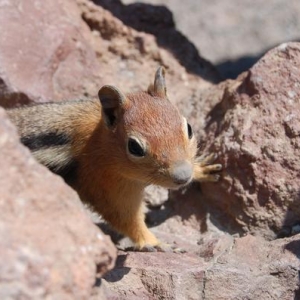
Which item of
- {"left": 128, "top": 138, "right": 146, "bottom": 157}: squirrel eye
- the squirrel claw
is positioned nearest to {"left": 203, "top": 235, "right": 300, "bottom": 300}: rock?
the squirrel claw

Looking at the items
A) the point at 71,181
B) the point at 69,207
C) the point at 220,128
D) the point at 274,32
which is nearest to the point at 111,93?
the point at 71,181

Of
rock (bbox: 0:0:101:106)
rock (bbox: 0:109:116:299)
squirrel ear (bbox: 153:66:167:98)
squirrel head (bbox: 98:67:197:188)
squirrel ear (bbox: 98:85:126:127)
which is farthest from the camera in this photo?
rock (bbox: 0:0:101:106)

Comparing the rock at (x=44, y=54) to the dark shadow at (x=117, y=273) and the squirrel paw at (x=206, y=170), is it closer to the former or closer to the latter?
the squirrel paw at (x=206, y=170)

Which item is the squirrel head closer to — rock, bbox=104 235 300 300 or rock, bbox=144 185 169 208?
rock, bbox=104 235 300 300

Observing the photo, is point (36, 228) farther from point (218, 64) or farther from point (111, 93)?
point (218, 64)

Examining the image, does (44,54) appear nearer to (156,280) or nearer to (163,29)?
(163,29)

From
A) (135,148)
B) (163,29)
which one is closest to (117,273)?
(135,148)
